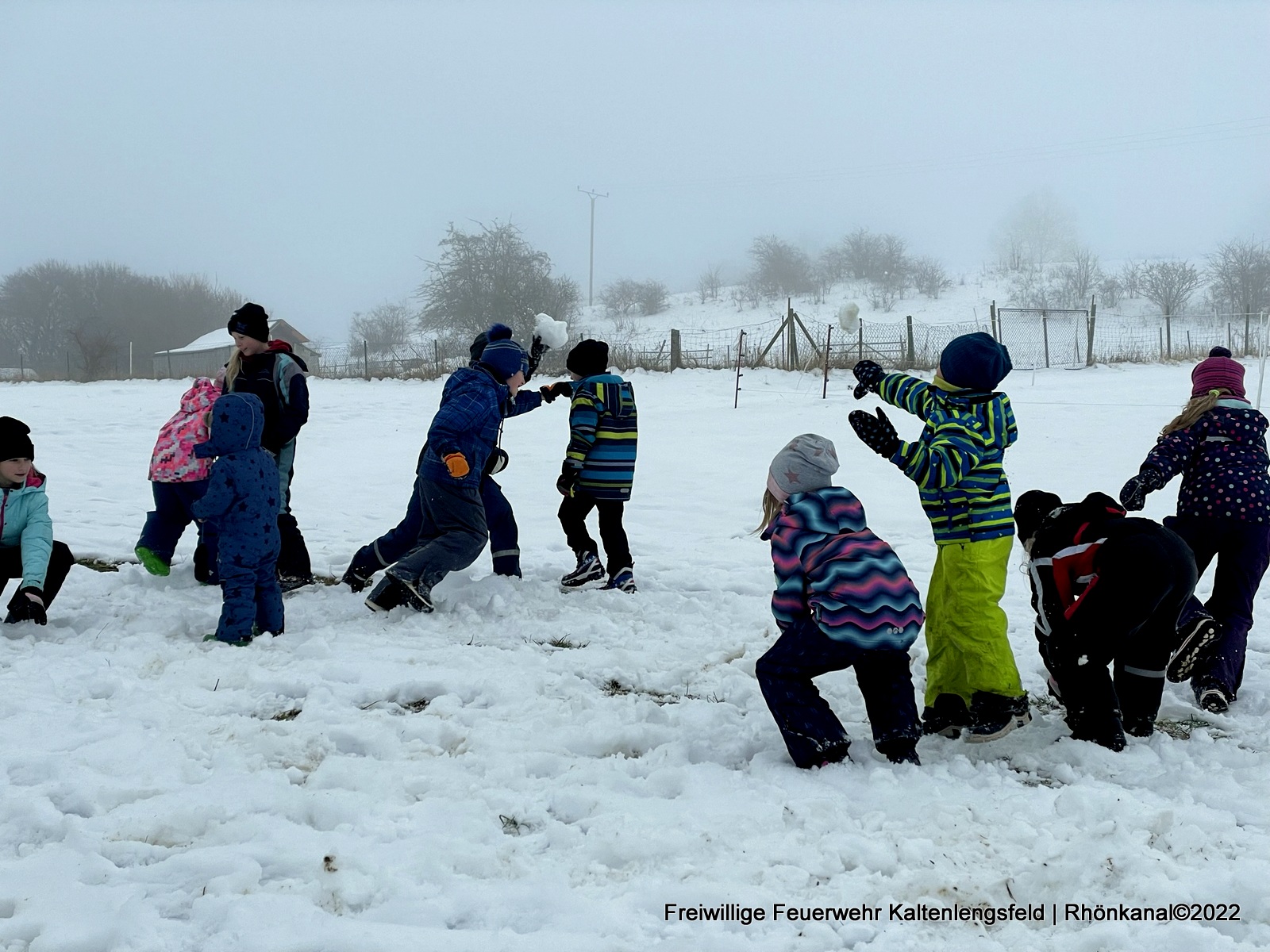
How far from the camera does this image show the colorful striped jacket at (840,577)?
304 centimetres

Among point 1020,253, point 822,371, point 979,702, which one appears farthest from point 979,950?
point 1020,253

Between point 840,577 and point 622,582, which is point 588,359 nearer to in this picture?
point 622,582

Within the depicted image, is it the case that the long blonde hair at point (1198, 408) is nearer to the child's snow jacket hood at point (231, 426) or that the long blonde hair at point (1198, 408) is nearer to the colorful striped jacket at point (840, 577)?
the colorful striped jacket at point (840, 577)

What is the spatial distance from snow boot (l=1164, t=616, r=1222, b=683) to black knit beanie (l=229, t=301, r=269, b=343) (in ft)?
16.3

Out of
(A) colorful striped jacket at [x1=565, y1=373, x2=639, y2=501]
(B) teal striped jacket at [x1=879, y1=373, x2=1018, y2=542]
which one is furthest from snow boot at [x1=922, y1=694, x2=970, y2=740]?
(A) colorful striped jacket at [x1=565, y1=373, x2=639, y2=501]

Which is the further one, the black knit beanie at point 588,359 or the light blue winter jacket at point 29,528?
the black knit beanie at point 588,359

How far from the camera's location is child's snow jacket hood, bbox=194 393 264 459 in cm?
441

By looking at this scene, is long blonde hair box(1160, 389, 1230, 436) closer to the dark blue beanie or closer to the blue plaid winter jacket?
the dark blue beanie

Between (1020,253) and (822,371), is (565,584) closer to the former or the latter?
(822,371)

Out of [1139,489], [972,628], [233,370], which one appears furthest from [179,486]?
[1139,489]

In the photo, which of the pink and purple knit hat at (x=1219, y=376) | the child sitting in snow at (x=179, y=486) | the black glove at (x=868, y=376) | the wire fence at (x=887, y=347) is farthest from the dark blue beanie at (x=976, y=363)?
the wire fence at (x=887, y=347)

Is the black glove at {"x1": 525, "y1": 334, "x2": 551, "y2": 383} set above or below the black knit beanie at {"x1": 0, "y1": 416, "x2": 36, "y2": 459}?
above

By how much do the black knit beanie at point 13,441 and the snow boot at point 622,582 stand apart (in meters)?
3.20

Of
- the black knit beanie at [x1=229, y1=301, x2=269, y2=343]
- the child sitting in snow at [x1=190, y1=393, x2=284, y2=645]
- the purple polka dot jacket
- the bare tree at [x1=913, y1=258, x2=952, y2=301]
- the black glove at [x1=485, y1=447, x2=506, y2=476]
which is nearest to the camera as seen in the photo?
the purple polka dot jacket
